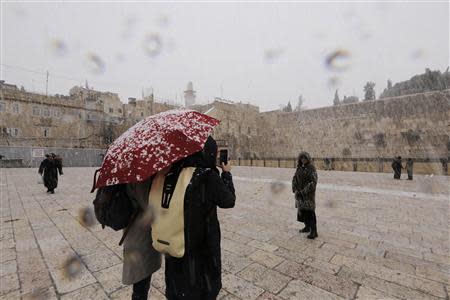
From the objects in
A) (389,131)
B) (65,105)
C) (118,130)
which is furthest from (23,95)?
(389,131)

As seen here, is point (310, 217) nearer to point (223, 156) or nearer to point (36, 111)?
point (223, 156)

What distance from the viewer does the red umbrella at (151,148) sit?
133 centimetres

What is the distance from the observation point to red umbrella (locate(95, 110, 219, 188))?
1.33 meters

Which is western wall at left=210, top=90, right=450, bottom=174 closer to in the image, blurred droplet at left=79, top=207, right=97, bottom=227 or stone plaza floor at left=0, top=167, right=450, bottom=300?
stone plaza floor at left=0, top=167, right=450, bottom=300

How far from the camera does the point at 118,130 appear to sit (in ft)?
147

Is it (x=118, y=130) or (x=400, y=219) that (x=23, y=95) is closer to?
(x=118, y=130)

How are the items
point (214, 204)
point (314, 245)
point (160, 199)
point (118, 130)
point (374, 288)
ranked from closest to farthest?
1. point (160, 199)
2. point (214, 204)
3. point (374, 288)
4. point (314, 245)
5. point (118, 130)

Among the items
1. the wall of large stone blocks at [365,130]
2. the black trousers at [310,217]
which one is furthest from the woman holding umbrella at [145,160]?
the wall of large stone blocks at [365,130]

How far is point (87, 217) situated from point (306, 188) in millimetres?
5154

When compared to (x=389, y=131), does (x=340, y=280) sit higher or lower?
lower

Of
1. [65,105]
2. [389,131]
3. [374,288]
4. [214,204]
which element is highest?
[65,105]

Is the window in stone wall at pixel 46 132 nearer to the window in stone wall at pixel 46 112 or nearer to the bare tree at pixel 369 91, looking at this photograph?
the window in stone wall at pixel 46 112

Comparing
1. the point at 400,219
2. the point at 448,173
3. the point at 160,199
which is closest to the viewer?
the point at 160,199

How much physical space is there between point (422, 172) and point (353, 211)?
1588 centimetres
